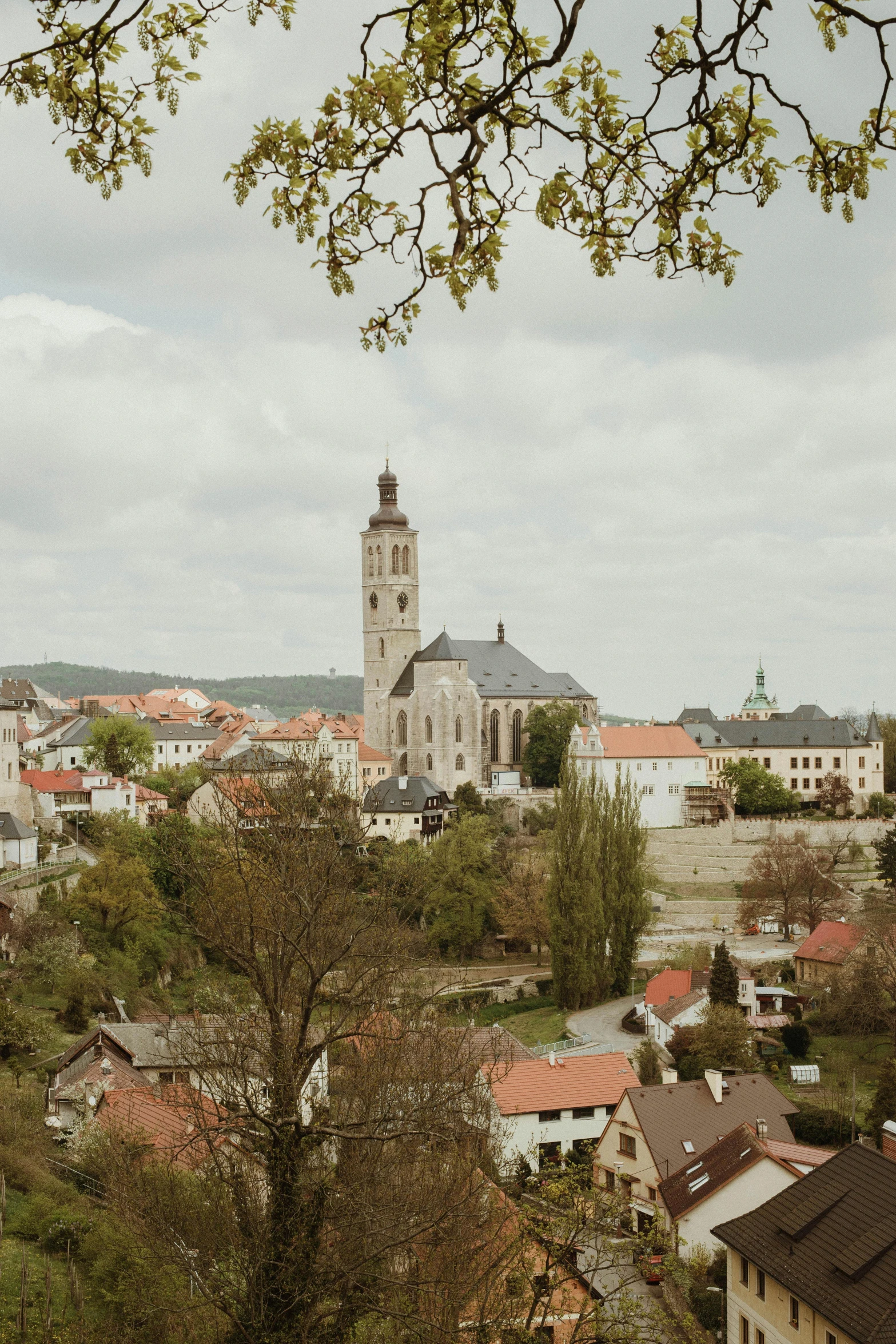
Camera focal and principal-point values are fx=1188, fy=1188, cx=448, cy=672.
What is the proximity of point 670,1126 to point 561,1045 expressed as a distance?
9.21 meters

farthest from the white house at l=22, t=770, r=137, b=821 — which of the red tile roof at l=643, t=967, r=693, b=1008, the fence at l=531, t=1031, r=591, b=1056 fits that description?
the red tile roof at l=643, t=967, r=693, b=1008

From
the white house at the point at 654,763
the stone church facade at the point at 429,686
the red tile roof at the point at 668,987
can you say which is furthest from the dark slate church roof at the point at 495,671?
the red tile roof at the point at 668,987

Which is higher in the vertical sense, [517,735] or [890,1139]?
[517,735]

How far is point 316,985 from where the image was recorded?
A: 9812 mm

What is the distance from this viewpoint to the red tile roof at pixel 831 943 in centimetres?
3600

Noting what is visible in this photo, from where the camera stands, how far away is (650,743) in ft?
208

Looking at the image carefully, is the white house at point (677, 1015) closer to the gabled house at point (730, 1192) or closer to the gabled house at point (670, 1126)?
the gabled house at point (670, 1126)

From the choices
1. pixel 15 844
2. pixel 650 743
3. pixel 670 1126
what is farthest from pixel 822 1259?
pixel 650 743

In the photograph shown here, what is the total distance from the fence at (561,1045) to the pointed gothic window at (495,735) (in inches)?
1572

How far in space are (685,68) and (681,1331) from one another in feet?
52.5

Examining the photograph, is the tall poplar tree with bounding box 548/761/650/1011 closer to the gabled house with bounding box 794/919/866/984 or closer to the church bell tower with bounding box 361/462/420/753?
the gabled house with bounding box 794/919/866/984

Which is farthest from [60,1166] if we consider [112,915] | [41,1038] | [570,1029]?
[570,1029]

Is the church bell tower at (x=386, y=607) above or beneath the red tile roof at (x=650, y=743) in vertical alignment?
above

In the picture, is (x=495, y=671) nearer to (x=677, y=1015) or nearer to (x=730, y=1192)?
(x=677, y=1015)
